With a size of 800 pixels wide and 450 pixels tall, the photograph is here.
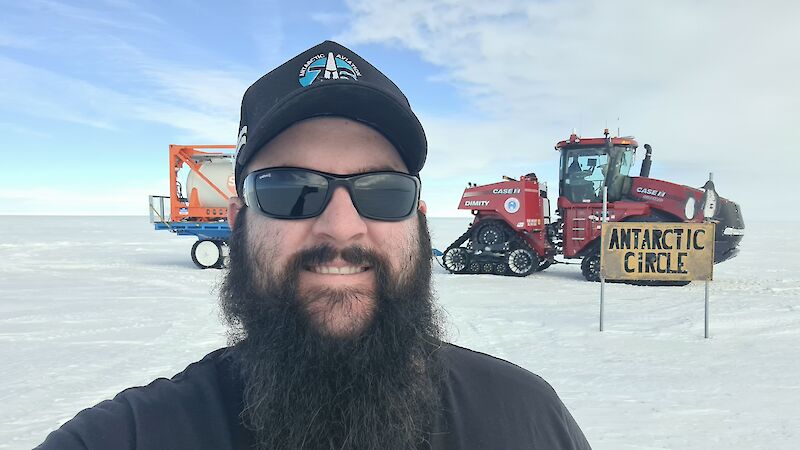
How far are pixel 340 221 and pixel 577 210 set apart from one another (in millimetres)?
11050

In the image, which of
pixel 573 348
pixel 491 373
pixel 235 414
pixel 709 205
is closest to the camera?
pixel 235 414

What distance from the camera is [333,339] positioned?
1.37 meters

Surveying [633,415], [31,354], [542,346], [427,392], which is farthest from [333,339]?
[31,354]

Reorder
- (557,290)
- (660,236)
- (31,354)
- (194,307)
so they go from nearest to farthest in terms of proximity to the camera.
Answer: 1. (31,354)
2. (660,236)
3. (194,307)
4. (557,290)

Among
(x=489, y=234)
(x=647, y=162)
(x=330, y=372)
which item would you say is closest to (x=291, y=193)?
(x=330, y=372)

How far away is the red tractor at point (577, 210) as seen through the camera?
10812 mm

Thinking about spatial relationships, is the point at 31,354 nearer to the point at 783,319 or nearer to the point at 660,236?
the point at 660,236

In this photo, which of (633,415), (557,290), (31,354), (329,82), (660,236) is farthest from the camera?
(557,290)

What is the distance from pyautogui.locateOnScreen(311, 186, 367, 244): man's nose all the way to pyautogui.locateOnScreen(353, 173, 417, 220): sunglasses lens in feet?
0.09

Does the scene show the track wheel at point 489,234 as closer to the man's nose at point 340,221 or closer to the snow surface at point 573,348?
Result: the snow surface at point 573,348

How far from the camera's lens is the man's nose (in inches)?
56.3

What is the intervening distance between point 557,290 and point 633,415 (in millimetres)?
6469

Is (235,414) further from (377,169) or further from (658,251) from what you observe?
(658,251)

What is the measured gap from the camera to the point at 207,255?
14211 mm
